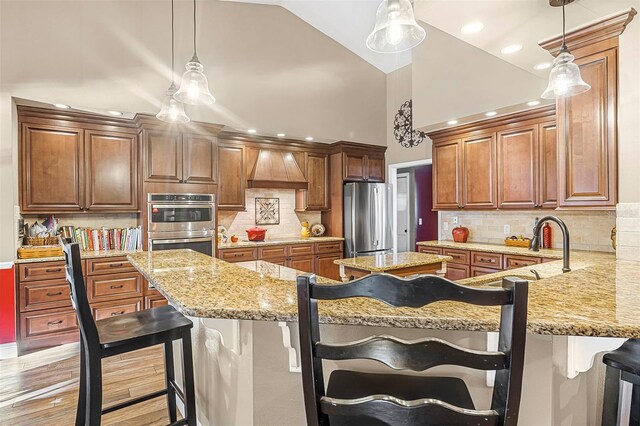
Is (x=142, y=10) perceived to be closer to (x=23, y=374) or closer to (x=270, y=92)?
(x=270, y=92)

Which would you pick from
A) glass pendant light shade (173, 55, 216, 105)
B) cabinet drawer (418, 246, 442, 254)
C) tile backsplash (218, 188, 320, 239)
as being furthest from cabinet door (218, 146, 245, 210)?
cabinet drawer (418, 246, 442, 254)

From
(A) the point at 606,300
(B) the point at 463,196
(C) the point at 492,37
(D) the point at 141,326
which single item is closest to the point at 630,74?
(C) the point at 492,37

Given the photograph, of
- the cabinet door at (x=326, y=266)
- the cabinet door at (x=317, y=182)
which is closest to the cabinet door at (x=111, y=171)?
the cabinet door at (x=317, y=182)

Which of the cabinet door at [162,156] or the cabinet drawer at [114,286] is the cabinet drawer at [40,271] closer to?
the cabinet drawer at [114,286]

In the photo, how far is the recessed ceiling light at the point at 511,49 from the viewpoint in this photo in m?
2.42

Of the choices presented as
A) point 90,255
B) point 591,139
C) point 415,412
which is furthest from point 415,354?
point 90,255

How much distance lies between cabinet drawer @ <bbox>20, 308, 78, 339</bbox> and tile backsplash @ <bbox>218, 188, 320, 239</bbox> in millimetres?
2063

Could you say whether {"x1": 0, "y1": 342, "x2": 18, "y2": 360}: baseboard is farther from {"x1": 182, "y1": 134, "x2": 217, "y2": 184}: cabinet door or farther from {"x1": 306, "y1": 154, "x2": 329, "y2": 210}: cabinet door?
{"x1": 306, "y1": 154, "x2": 329, "y2": 210}: cabinet door

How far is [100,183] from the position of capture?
3779mm

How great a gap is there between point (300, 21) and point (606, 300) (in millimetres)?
5330

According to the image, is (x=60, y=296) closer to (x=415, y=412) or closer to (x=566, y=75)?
(x=415, y=412)

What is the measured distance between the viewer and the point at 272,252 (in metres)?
4.71

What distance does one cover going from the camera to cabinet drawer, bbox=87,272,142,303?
11.5 ft

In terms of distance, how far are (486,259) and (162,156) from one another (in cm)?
391
